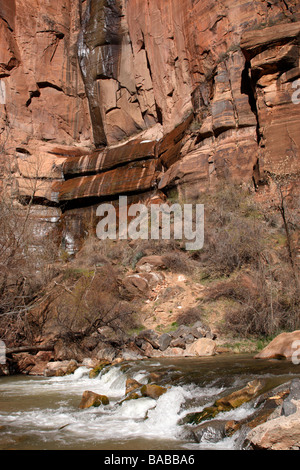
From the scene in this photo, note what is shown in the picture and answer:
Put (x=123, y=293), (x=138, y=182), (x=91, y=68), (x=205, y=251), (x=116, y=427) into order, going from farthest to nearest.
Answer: (x=91, y=68), (x=138, y=182), (x=205, y=251), (x=123, y=293), (x=116, y=427)

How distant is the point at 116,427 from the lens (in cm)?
505

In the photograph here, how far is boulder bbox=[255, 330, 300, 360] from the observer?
24.8ft

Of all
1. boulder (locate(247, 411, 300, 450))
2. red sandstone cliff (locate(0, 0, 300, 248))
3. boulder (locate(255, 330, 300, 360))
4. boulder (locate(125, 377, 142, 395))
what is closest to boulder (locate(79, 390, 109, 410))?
boulder (locate(125, 377, 142, 395))

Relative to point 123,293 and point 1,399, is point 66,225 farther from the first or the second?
point 1,399

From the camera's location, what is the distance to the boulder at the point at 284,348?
7572 millimetres

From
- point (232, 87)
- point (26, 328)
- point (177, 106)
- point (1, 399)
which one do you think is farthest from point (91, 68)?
point (1, 399)

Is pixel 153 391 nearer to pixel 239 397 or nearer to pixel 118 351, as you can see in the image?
pixel 239 397

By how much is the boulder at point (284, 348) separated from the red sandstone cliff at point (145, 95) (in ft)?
25.6

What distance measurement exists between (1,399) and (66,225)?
21.1 m

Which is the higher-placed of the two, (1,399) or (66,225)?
(66,225)

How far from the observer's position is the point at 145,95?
99.5ft

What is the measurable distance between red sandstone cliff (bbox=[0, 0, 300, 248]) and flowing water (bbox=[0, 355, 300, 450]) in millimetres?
6318

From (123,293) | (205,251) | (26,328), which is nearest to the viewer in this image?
(26,328)

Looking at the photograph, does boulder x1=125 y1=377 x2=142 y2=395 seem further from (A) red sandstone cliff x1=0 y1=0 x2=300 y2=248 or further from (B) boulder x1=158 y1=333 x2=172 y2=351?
(A) red sandstone cliff x1=0 y1=0 x2=300 y2=248
